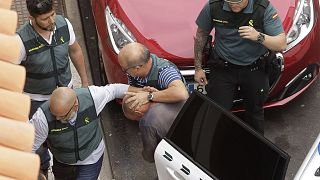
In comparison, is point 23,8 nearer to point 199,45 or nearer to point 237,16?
point 199,45

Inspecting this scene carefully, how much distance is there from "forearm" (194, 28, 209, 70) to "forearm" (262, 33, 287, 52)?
519 millimetres

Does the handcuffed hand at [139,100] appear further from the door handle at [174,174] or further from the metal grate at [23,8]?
the metal grate at [23,8]

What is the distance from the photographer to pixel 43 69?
15.9ft

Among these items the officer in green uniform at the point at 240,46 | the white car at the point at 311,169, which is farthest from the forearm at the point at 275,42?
the white car at the point at 311,169

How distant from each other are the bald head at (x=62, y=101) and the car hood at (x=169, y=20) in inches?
54.9

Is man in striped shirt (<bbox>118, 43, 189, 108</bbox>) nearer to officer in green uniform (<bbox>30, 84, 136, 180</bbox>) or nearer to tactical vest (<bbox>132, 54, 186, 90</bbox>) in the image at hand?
tactical vest (<bbox>132, 54, 186, 90</bbox>)

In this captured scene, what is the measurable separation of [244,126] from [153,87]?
70 cm

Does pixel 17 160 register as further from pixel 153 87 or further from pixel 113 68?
pixel 113 68

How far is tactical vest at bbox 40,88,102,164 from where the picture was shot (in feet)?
14.6

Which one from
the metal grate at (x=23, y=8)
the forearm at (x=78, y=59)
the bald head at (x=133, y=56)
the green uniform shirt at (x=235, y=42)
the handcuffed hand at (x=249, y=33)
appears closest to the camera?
the bald head at (x=133, y=56)

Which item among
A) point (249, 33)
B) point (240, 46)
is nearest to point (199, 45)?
point (240, 46)

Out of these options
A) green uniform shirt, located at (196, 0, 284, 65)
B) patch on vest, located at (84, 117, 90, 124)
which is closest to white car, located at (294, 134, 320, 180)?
green uniform shirt, located at (196, 0, 284, 65)

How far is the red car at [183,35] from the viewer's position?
5.56 m

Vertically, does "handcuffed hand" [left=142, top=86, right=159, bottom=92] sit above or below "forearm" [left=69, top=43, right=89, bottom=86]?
A: above
